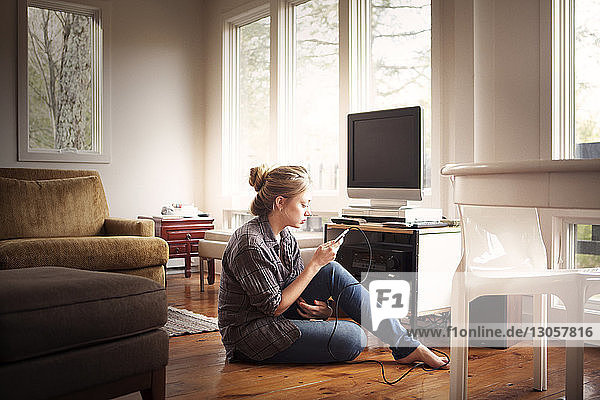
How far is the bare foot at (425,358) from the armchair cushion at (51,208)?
2495 millimetres

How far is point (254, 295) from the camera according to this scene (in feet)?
8.21

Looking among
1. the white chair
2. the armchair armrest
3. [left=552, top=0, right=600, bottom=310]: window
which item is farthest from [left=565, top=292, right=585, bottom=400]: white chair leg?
the armchair armrest

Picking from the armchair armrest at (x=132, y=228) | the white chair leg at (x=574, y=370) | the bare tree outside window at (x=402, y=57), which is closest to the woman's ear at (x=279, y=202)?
the white chair leg at (x=574, y=370)

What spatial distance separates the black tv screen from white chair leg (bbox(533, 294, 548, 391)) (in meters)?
1.32

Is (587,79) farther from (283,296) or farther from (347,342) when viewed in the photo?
(283,296)

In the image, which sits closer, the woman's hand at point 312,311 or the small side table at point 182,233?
the woman's hand at point 312,311

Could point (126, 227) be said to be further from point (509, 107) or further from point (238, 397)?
point (509, 107)

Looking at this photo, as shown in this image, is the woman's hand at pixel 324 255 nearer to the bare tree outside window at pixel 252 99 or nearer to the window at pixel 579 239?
the window at pixel 579 239

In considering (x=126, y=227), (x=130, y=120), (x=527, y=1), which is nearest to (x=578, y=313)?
(x=527, y=1)

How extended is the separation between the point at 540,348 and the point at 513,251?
0.38 m

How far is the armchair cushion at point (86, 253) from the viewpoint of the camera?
137 inches

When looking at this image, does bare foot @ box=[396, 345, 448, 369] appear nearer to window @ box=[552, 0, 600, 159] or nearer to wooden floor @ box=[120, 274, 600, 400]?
wooden floor @ box=[120, 274, 600, 400]

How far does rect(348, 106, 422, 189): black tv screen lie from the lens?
135 inches

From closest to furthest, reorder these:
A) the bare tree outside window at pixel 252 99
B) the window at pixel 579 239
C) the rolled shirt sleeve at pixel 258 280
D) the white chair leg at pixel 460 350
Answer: the white chair leg at pixel 460 350 < the rolled shirt sleeve at pixel 258 280 < the window at pixel 579 239 < the bare tree outside window at pixel 252 99
